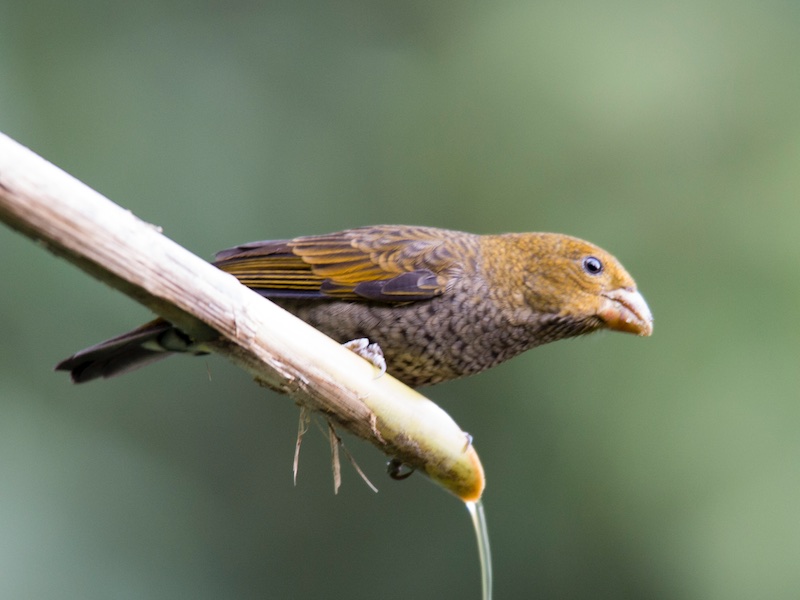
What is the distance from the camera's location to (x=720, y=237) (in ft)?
15.2

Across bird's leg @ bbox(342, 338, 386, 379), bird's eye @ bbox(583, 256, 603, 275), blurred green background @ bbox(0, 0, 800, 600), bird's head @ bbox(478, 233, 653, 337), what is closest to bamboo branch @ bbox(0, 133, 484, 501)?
bird's leg @ bbox(342, 338, 386, 379)

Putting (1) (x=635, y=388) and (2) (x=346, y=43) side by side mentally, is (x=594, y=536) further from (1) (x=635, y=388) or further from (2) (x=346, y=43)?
(2) (x=346, y=43)

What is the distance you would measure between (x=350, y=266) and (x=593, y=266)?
2.75 ft

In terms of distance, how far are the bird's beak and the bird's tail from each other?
4.48 ft

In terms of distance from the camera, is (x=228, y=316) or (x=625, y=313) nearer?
(x=228, y=316)

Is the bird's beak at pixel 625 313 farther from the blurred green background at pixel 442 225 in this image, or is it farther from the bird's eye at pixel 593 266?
the blurred green background at pixel 442 225

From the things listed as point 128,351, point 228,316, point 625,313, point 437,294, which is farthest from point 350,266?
point 228,316

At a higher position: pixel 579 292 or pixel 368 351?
pixel 579 292

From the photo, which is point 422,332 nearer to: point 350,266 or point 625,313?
point 350,266

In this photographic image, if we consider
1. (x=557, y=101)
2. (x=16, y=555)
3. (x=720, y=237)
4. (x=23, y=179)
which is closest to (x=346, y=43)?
(x=557, y=101)

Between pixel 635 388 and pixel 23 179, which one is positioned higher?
pixel 23 179

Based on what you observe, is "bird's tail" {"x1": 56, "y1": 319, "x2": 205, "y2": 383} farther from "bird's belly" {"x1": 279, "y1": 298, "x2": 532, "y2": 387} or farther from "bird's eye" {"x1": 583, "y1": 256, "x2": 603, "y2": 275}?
"bird's eye" {"x1": 583, "y1": 256, "x2": 603, "y2": 275}

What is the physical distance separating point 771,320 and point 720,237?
21.6 inches

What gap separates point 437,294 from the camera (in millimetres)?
3121
